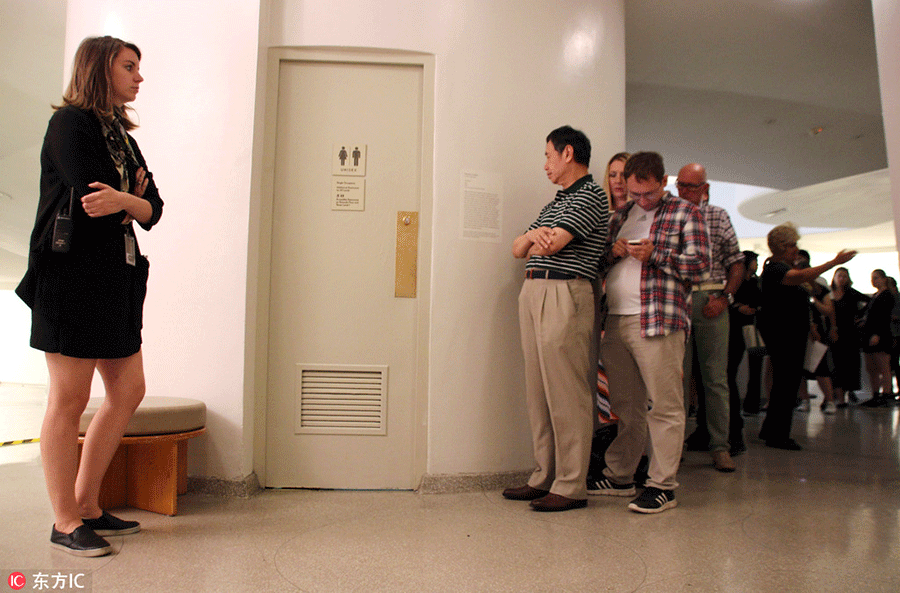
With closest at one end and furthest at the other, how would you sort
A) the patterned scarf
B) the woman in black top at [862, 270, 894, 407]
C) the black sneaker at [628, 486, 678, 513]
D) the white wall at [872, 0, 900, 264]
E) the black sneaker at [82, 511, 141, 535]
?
the patterned scarf
the black sneaker at [82, 511, 141, 535]
the white wall at [872, 0, 900, 264]
the black sneaker at [628, 486, 678, 513]
the woman in black top at [862, 270, 894, 407]

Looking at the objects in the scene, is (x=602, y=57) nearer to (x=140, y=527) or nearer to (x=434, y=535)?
(x=434, y=535)

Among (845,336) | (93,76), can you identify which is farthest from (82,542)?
(845,336)

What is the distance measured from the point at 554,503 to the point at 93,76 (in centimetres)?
234

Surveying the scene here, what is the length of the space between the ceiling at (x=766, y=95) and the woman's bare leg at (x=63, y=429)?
4.02 m

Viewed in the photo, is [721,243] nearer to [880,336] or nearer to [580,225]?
[580,225]

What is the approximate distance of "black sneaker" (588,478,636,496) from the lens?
2879 millimetres

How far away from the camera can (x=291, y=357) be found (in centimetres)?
297

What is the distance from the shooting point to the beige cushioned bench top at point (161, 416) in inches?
93.4

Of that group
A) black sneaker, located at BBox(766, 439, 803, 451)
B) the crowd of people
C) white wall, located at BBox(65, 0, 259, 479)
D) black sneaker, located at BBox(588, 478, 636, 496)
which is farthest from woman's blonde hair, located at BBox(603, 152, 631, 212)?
black sneaker, located at BBox(766, 439, 803, 451)

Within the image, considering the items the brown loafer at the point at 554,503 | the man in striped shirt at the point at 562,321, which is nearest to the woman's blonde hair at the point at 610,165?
the man in striped shirt at the point at 562,321

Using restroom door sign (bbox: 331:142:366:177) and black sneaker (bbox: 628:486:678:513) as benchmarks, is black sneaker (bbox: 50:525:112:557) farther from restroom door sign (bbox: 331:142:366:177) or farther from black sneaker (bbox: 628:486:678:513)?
black sneaker (bbox: 628:486:678:513)

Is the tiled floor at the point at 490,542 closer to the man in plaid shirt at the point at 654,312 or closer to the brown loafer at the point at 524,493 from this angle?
the brown loafer at the point at 524,493

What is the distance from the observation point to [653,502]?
8.46 feet

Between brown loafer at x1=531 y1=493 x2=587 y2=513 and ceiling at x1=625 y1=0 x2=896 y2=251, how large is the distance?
335 cm
